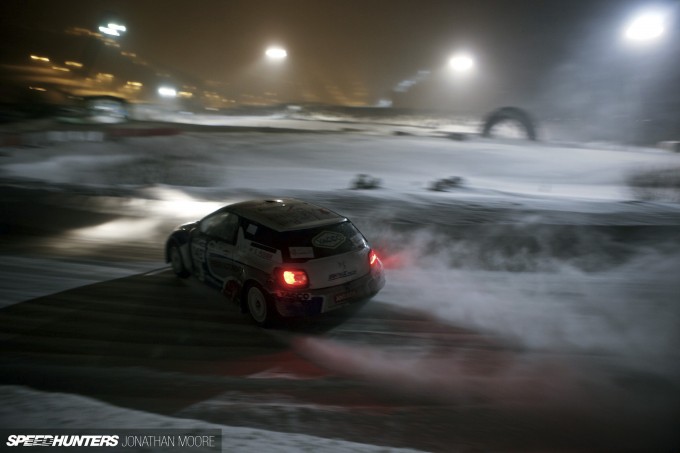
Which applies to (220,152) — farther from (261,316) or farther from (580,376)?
(580,376)

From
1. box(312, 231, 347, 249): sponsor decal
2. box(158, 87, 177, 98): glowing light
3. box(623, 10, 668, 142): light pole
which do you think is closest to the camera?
box(312, 231, 347, 249): sponsor decal

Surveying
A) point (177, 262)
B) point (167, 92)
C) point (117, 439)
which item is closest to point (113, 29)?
point (167, 92)

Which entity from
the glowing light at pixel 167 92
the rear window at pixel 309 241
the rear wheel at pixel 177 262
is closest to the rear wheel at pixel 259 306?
the rear window at pixel 309 241

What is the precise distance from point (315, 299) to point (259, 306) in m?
0.72

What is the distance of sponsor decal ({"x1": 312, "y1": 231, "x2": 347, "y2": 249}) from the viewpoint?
587cm

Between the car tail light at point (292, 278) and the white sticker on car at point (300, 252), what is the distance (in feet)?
0.55

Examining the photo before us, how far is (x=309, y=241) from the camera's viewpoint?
5824 millimetres

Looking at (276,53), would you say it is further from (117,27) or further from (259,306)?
(259,306)

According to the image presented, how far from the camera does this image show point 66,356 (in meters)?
5.33

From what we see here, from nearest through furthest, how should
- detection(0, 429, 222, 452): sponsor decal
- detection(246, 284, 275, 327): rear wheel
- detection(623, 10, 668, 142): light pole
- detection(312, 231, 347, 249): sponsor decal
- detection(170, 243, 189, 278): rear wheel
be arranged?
detection(0, 429, 222, 452): sponsor decal < detection(246, 284, 275, 327): rear wheel < detection(312, 231, 347, 249): sponsor decal < detection(170, 243, 189, 278): rear wheel < detection(623, 10, 668, 142): light pole

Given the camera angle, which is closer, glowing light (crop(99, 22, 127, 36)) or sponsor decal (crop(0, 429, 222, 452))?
sponsor decal (crop(0, 429, 222, 452))

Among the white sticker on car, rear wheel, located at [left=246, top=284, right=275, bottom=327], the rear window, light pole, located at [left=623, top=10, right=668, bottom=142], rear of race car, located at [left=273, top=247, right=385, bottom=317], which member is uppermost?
light pole, located at [left=623, top=10, right=668, bottom=142]

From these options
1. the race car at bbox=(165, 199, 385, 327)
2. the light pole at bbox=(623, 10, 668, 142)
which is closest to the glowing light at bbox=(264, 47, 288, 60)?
the light pole at bbox=(623, 10, 668, 142)

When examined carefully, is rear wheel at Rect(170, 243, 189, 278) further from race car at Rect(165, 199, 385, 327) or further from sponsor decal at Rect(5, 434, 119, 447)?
A: sponsor decal at Rect(5, 434, 119, 447)
